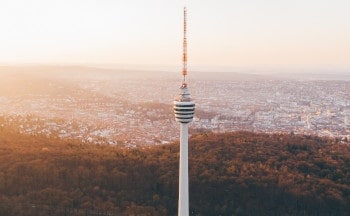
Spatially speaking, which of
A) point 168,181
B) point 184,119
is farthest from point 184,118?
point 168,181

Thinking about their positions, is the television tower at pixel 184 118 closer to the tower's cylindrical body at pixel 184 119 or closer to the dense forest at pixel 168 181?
the tower's cylindrical body at pixel 184 119

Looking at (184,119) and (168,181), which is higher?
(184,119)

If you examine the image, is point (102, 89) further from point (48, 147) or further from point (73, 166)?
point (73, 166)

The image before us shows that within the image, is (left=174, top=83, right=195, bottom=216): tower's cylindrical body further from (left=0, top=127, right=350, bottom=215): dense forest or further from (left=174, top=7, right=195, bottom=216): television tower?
(left=0, top=127, right=350, bottom=215): dense forest

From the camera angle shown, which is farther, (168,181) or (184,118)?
(168,181)

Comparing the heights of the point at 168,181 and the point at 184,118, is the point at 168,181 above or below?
below

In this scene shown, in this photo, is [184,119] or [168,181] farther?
[168,181]

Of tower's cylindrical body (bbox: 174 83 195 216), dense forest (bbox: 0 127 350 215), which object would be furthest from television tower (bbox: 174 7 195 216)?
dense forest (bbox: 0 127 350 215)

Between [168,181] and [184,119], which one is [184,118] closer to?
[184,119]

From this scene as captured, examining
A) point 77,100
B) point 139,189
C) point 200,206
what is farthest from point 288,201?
point 77,100
